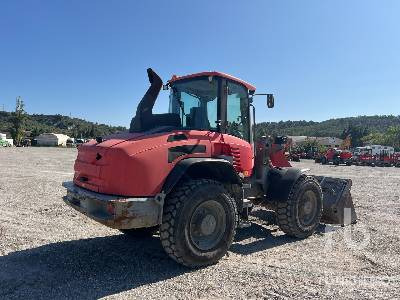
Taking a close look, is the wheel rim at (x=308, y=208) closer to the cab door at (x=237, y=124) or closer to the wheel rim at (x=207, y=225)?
the cab door at (x=237, y=124)

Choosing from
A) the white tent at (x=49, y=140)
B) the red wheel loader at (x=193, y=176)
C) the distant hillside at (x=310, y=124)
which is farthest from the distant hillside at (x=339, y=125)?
the red wheel loader at (x=193, y=176)

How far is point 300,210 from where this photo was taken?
7.11 m

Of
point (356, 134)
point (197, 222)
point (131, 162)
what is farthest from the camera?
point (356, 134)

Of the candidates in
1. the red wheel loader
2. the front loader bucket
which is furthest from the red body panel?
the front loader bucket

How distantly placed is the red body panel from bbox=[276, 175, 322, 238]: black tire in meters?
2.06

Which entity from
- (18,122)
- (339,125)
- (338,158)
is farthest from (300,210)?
(339,125)

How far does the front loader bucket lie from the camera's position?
786 cm

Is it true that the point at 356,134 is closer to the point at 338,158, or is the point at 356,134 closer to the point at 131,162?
the point at 338,158

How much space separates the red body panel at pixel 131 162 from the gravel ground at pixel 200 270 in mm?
1103

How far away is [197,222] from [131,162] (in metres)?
1.26

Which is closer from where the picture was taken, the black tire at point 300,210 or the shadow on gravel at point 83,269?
the shadow on gravel at point 83,269

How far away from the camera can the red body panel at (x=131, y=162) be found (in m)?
4.82

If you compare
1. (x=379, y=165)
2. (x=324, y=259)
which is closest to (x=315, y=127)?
(x=379, y=165)

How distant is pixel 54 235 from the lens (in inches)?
270
